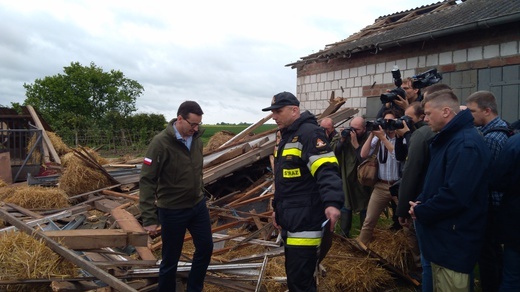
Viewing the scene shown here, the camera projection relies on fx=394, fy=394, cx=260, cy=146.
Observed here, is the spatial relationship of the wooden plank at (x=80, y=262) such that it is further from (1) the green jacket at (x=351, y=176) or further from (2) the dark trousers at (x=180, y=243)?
(1) the green jacket at (x=351, y=176)

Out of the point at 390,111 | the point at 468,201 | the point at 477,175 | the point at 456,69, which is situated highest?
the point at 456,69

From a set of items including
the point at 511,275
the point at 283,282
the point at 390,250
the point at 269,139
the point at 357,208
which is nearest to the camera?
the point at 511,275

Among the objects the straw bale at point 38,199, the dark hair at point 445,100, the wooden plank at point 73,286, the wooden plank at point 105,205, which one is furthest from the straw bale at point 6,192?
the dark hair at point 445,100

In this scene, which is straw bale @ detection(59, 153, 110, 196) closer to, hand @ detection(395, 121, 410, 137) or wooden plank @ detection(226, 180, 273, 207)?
wooden plank @ detection(226, 180, 273, 207)

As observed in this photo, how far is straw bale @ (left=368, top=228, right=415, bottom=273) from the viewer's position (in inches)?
175

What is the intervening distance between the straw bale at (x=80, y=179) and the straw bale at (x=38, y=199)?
490 millimetres

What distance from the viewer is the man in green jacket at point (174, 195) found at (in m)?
3.73

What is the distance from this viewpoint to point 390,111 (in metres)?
4.71

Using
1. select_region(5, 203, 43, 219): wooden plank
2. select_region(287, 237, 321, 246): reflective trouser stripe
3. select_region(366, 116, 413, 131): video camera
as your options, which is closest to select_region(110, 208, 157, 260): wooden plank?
select_region(5, 203, 43, 219): wooden plank

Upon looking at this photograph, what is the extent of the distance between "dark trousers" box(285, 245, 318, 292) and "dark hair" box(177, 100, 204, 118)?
1607 mm

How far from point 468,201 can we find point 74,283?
3.34 metres

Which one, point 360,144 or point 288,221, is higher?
point 360,144

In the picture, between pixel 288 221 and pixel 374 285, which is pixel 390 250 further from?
pixel 288 221

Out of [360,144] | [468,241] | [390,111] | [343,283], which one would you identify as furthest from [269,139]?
[468,241]
